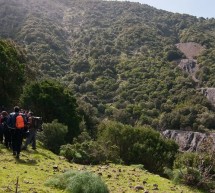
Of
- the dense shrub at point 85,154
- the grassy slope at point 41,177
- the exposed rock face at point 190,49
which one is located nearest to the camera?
the grassy slope at point 41,177

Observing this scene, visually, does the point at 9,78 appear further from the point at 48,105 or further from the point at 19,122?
the point at 19,122

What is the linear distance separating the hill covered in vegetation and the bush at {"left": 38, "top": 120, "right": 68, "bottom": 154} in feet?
134

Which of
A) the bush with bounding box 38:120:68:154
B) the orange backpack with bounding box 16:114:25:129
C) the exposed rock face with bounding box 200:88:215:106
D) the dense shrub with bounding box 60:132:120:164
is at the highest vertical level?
the orange backpack with bounding box 16:114:25:129

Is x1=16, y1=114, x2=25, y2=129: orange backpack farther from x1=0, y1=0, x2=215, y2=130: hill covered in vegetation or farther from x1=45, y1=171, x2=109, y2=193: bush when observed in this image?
x1=0, y1=0, x2=215, y2=130: hill covered in vegetation

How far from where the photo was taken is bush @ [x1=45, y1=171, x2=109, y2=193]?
10148 mm

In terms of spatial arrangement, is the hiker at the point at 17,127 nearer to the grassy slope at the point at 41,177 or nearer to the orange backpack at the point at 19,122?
the orange backpack at the point at 19,122

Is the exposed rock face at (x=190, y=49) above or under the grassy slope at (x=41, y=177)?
above

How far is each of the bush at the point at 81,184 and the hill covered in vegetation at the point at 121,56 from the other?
5409 centimetres

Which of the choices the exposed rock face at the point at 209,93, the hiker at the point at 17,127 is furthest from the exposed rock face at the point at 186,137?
the hiker at the point at 17,127

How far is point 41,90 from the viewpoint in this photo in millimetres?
33562

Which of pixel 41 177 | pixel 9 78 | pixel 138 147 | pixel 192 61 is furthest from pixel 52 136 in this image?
pixel 192 61

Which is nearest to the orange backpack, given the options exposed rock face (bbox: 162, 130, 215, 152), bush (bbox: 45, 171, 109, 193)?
bush (bbox: 45, 171, 109, 193)

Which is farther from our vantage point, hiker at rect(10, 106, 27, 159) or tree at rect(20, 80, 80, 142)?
tree at rect(20, 80, 80, 142)

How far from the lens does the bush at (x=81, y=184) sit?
10.1 metres
